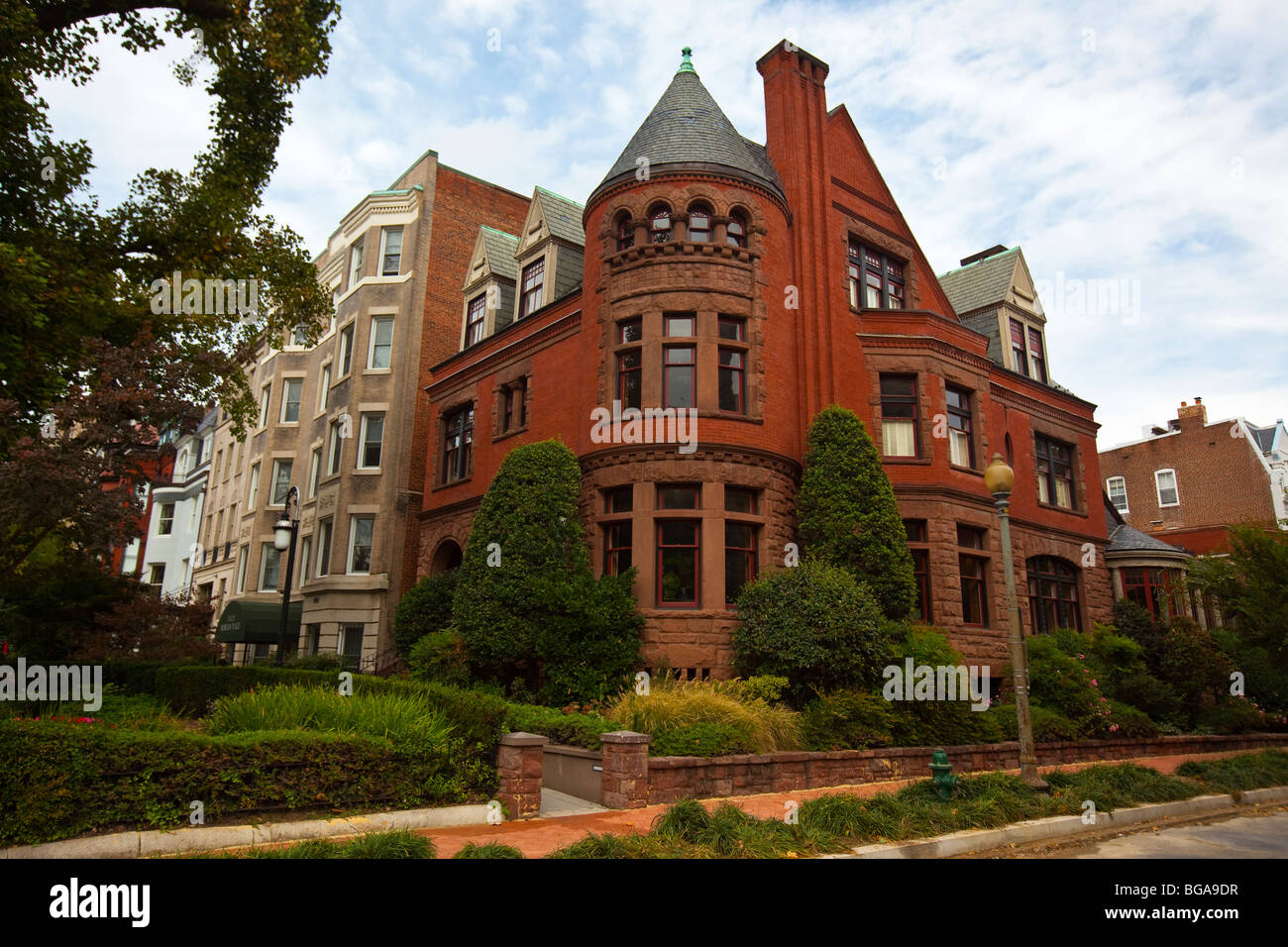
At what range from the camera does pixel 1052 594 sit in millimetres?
26906

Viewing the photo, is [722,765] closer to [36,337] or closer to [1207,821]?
[1207,821]

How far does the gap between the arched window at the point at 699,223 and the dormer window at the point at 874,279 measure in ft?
18.5

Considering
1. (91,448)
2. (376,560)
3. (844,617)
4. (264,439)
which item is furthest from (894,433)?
(264,439)

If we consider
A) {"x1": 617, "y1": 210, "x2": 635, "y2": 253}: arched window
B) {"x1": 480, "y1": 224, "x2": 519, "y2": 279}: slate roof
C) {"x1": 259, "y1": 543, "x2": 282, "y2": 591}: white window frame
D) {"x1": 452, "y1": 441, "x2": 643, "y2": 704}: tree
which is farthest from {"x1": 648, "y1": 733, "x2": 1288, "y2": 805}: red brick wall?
{"x1": 259, "y1": 543, "x2": 282, "y2": 591}: white window frame

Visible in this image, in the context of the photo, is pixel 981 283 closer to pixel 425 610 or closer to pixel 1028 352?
pixel 1028 352

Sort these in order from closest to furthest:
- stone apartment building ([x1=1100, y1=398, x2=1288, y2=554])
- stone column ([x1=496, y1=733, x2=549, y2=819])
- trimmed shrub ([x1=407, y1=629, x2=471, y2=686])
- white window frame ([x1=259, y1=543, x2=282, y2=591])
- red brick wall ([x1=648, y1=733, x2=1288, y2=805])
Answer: stone column ([x1=496, y1=733, x2=549, y2=819])
red brick wall ([x1=648, y1=733, x2=1288, y2=805])
trimmed shrub ([x1=407, y1=629, x2=471, y2=686])
white window frame ([x1=259, y1=543, x2=282, y2=591])
stone apartment building ([x1=1100, y1=398, x2=1288, y2=554])

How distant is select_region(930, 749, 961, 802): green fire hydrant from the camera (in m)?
11.1

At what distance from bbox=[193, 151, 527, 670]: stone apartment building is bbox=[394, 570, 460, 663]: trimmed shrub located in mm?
3355

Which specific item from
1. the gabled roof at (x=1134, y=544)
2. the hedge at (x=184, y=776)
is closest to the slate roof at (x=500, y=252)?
the hedge at (x=184, y=776)

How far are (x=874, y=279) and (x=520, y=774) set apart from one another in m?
20.1

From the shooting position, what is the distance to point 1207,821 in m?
12.5

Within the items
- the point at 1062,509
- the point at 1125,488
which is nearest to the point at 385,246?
the point at 1062,509

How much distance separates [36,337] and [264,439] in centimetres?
2558

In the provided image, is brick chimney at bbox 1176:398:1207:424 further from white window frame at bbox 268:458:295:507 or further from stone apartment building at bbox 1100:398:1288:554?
white window frame at bbox 268:458:295:507
